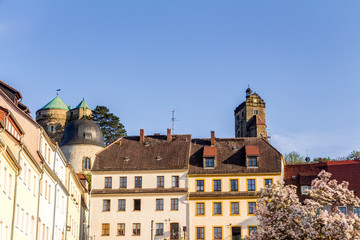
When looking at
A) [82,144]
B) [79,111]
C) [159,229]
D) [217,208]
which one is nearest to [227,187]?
[217,208]

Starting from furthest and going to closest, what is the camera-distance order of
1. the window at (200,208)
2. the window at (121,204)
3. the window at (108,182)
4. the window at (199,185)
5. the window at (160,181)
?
the window at (108,182) → the window at (160,181) → the window at (199,185) → the window at (121,204) → the window at (200,208)

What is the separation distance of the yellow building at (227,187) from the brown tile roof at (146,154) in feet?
6.70

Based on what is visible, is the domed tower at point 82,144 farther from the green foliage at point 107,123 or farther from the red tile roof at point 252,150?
the red tile roof at point 252,150

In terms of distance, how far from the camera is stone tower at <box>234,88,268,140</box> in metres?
140

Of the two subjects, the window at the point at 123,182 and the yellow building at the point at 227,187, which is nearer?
the yellow building at the point at 227,187

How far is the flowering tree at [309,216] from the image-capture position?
37.5 metres

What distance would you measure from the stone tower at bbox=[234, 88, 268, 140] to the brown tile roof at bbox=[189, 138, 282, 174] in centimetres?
6204

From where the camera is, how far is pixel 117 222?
71125mm

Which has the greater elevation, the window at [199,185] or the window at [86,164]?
the window at [86,164]

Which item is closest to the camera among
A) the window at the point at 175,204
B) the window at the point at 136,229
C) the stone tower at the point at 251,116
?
the window at the point at 136,229

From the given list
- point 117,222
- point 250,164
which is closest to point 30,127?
point 117,222

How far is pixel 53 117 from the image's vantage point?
144 meters

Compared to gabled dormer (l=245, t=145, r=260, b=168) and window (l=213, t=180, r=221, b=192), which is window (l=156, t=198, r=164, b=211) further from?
gabled dormer (l=245, t=145, r=260, b=168)

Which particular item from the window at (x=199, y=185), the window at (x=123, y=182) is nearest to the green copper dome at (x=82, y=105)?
the window at (x=123, y=182)
